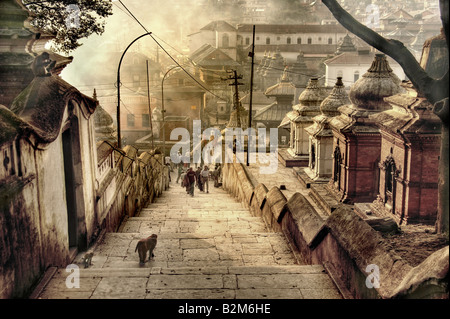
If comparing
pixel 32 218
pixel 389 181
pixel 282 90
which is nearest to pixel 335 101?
pixel 389 181

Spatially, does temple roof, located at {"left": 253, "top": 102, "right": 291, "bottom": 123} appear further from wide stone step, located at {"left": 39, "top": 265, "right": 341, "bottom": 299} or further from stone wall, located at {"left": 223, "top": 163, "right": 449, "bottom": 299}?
wide stone step, located at {"left": 39, "top": 265, "right": 341, "bottom": 299}

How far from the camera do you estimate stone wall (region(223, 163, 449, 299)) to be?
463 cm

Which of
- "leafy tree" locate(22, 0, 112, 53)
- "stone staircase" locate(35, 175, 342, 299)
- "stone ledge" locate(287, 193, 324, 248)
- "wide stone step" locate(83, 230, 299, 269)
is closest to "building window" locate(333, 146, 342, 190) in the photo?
"stone staircase" locate(35, 175, 342, 299)

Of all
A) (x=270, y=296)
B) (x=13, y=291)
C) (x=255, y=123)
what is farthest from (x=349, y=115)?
(x=255, y=123)

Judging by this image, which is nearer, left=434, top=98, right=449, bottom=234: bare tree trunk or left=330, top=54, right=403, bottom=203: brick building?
left=434, top=98, right=449, bottom=234: bare tree trunk

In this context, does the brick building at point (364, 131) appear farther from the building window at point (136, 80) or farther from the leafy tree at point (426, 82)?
the building window at point (136, 80)

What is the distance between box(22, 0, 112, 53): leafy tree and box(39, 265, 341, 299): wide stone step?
408 inches

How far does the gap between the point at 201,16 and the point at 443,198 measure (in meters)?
130

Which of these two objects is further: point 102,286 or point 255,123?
point 255,123

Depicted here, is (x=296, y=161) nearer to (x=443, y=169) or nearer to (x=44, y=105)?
(x=44, y=105)

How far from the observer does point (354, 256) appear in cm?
634

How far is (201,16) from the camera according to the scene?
131375 millimetres

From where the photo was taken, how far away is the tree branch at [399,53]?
5.85 metres

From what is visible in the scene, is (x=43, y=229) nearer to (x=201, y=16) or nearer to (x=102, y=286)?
(x=102, y=286)
